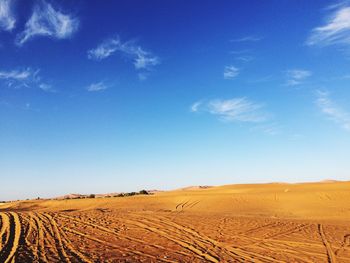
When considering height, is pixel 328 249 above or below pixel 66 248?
below

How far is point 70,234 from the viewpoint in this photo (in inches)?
616

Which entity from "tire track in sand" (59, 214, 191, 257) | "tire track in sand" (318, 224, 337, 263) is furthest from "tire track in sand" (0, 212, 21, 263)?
"tire track in sand" (318, 224, 337, 263)

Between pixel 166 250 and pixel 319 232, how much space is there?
8546mm

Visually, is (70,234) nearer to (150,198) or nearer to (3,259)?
(3,259)

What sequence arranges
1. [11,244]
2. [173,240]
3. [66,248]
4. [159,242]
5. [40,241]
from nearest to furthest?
[66,248], [11,244], [40,241], [159,242], [173,240]

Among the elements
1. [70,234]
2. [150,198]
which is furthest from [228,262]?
[150,198]

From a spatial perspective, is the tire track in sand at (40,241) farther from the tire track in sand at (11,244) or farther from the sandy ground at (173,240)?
the tire track in sand at (11,244)

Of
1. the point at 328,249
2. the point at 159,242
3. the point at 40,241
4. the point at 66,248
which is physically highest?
the point at 40,241

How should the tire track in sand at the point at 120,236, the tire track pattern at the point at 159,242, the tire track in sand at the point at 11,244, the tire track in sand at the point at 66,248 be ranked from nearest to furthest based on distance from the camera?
the tire track in sand at the point at 11,244
the tire track in sand at the point at 66,248
the tire track pattern at the point at 159,242
the tire track in sand at the point at 120,236

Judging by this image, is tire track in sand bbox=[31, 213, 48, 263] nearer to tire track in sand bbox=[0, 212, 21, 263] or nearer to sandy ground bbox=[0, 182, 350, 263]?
sandy ground bbox=[0, 182, 350, 263]

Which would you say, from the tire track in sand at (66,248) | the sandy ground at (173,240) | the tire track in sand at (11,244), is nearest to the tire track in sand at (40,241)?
the sandy ground at (173,240)

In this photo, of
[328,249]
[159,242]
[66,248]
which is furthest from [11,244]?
[328,249]

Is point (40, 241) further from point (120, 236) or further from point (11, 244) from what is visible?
point (120, 236)

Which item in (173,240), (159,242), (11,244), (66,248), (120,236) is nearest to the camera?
(66,248)
